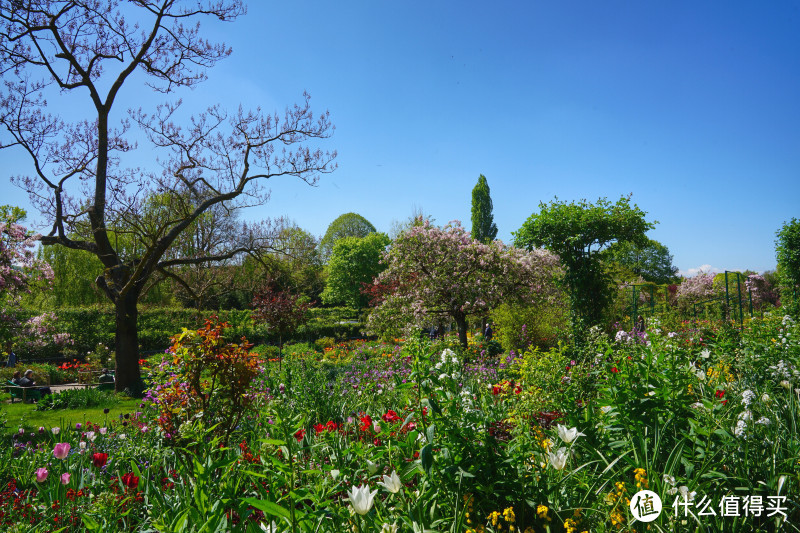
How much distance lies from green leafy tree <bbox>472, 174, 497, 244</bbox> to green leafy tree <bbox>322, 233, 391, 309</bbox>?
25.8 feet

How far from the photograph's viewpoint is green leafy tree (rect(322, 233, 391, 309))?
123 ft

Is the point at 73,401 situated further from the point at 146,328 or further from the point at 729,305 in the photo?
the point at 729,305

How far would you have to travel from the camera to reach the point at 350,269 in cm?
3759

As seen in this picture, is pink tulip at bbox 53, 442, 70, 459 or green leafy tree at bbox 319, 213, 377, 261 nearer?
pink tulip at bbox 53, 442, 70, 459

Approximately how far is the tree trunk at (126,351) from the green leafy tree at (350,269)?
24951mm

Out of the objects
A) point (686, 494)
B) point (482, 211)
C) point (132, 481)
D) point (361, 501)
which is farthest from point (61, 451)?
point (482, 211)

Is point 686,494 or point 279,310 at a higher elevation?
point 279,310

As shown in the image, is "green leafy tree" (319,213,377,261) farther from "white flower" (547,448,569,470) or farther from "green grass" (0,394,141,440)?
"white flower" (547,448,569,470)

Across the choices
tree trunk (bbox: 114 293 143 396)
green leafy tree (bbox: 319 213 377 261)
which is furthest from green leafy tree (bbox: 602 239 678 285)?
tree trunk (bbox: 114 293 143 396)

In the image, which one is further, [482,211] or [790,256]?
[482,211]

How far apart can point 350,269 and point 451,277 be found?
26.0m

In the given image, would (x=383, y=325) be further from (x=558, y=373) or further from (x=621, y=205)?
(x=558, y=373)

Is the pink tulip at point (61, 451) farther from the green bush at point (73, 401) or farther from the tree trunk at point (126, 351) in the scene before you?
the tree trunk at point (126, 351)

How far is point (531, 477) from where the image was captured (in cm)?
257
